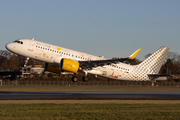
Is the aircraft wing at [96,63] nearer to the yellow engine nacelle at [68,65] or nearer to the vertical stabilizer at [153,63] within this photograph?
the yellow engine nacelle at [68,65]

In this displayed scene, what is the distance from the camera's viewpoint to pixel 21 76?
10081 cm

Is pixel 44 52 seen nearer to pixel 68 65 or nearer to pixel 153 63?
pixel 68 65

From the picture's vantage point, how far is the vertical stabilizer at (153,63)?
160 ft

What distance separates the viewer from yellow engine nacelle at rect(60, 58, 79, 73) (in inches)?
1467

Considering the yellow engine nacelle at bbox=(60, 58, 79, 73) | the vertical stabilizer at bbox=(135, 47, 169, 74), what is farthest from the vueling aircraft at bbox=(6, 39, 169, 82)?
the vertical stabilizer at bbox=(135, 47, 169, 74)

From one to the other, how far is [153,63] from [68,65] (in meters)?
20.8

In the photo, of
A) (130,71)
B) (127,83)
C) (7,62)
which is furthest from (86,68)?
(7,62)

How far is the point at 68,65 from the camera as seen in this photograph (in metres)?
37.3

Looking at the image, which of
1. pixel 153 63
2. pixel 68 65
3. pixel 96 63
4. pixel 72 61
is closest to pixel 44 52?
pixel 68 65

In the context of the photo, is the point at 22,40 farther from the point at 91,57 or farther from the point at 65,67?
the point at 91,57

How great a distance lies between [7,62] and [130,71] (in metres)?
107

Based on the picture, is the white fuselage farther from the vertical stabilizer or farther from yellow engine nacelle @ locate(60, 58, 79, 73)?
the vertical stabilizer

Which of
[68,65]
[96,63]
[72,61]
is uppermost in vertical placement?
[72,61]

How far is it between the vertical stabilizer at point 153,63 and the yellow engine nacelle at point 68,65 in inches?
541
